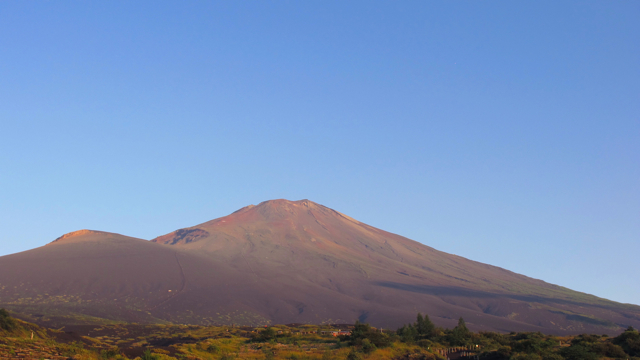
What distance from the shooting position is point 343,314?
133000 mm

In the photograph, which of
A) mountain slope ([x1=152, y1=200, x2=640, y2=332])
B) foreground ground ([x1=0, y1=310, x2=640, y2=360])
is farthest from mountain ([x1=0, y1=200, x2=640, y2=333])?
foreground ground ([x1=0, y1=310, x2=640, y2=360])

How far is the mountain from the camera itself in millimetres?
123188

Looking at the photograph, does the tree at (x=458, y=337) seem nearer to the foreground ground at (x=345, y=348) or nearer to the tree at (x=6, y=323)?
the foreground ground at (x=345, y=348)

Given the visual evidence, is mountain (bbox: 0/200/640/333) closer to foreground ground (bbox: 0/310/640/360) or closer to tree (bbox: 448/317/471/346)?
foreground ground (bbox: 0/310/640/360)

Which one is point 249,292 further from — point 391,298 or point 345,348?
point 345,348

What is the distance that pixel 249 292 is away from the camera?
473 ft

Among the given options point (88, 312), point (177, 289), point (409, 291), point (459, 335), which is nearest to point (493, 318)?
point (409, 291)

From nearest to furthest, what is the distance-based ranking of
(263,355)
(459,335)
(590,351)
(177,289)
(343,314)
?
1. (590,351)
2. (263,355)
3. (459,335)
4. (343,314)
5. (177,289)

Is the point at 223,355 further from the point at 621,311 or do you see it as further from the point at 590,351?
the point at 621,311

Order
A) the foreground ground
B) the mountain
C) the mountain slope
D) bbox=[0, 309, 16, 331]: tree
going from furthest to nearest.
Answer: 1. the mountain slope
2. the mountain
3. bbox=[0, 309, 16, 331]: tree
4. the foreground ground

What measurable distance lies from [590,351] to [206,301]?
Result: 111366 millimetres

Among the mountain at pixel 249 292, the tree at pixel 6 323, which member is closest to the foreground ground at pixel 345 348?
the tree at pixel 6 323

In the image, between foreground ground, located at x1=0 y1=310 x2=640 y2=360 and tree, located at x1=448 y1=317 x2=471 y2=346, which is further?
tree, located at x1=448 y1=317 x2=471 y2=346

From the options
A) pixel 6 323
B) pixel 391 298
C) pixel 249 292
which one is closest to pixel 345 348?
pixel 6 323
